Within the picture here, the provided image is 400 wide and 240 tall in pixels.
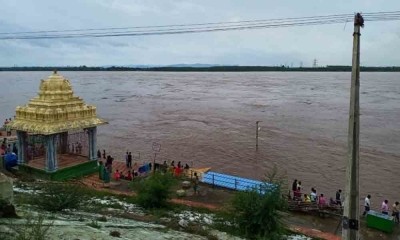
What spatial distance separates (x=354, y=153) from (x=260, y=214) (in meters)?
5.37

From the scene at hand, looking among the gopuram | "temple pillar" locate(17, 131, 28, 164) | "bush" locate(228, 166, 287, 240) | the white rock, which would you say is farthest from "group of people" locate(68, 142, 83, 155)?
"bush" locate(228, 166, 287, 240)

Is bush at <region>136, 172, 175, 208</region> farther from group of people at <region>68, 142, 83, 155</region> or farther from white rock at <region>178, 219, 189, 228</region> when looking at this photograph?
group of people at <region>68, 142, 83, 155</region>

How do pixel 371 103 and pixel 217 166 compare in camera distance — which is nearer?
pixel 217 166

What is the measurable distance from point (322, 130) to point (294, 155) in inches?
524

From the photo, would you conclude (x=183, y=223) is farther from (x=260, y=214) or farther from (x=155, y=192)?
(x=155, y=192)

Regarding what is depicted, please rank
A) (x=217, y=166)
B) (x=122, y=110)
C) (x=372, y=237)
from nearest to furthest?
(x=372, y=237)
(x=217, y=166)
(x=122, y=110)

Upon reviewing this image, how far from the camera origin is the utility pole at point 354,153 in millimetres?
8344

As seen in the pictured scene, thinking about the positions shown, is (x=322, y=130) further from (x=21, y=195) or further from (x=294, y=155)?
(x=21, y=195)

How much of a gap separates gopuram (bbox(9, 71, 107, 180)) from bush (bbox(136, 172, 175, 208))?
5.94m

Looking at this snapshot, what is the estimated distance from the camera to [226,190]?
21422mm

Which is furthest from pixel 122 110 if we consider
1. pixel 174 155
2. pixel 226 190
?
pixel 226 190

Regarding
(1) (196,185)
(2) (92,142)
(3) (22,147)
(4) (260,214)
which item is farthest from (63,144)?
(4) (260,214)

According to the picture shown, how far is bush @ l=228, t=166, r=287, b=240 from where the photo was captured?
1312 centimetres

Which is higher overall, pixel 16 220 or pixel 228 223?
pixel 16 220
